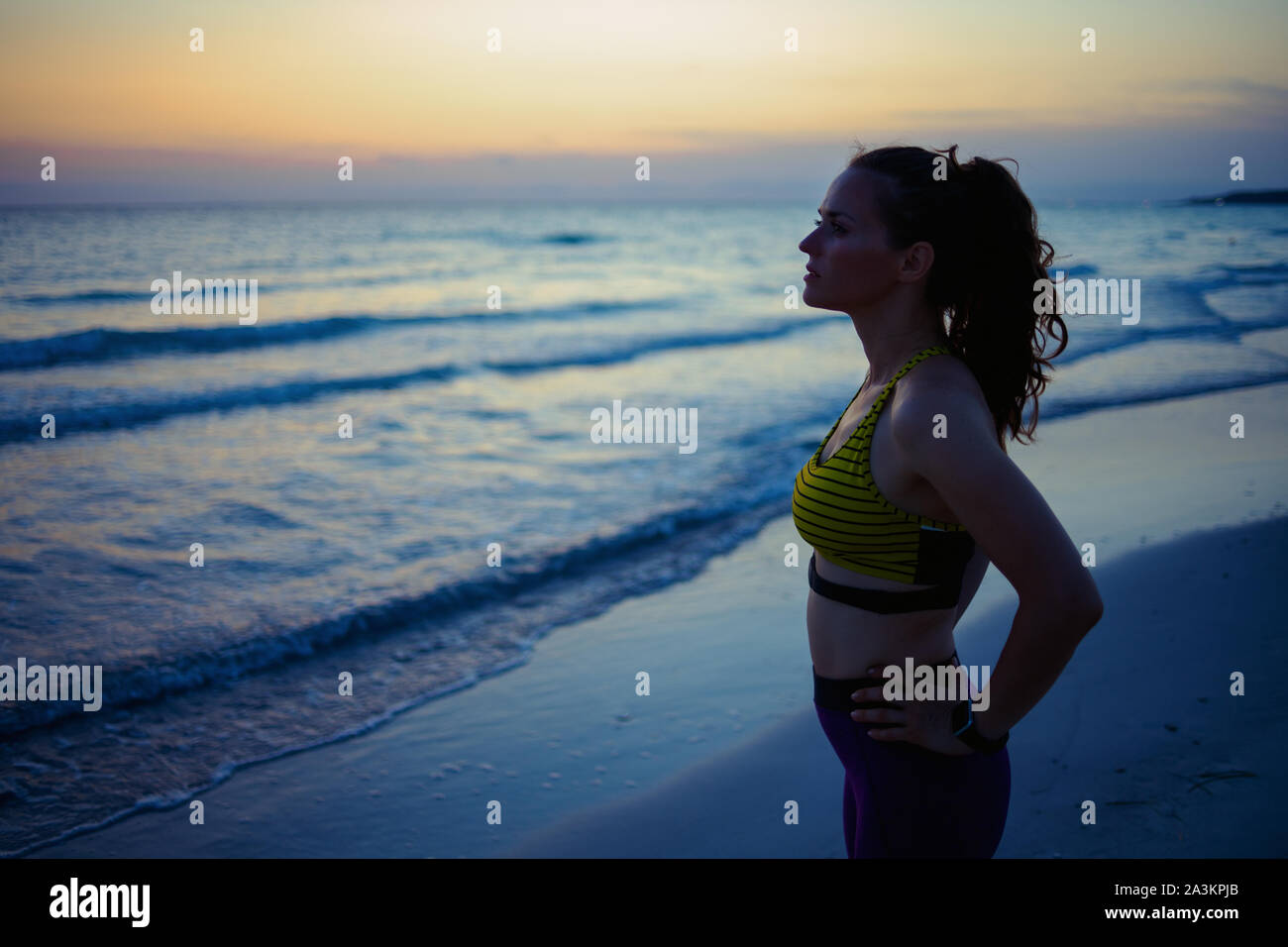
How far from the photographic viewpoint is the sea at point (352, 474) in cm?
558

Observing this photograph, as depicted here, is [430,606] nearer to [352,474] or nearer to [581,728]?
[581,728]

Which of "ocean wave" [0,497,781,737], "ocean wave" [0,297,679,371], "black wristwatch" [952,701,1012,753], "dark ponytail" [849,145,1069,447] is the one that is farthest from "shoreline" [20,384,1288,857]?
"ocean wave" [0,297,679,371]

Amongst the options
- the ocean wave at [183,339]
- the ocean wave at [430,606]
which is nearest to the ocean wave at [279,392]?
the ocean wave at [183,339]

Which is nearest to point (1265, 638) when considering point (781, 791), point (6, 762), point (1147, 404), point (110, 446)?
point (781, 791)

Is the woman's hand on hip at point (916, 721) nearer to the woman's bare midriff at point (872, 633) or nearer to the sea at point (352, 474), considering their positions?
the woman's bare midriff at point (872, 633)

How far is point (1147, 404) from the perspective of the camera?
1264cm

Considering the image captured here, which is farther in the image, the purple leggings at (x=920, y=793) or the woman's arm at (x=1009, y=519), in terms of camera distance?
the purple leggings at (x=920, y=793)

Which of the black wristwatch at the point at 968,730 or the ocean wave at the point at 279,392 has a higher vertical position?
the ocean wave at the point at 279,392

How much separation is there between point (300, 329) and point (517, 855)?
1889 centimetres

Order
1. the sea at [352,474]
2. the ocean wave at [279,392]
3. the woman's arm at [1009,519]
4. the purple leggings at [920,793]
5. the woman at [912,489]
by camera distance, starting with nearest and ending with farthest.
→ the woman's arm at [1009,519]
the woman at [912,489]
the purple leggings at [920,793]
the sea at [352,474]
the ocean wave at [279,392]

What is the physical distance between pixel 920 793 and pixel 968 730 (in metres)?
0.18

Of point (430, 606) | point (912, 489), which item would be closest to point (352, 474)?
point (430, 606)

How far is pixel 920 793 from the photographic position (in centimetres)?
202

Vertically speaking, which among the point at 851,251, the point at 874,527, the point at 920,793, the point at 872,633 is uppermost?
the point at 851,251
